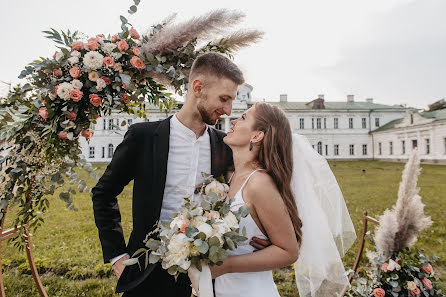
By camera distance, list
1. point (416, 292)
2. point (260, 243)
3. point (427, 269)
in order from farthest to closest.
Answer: point (427, 269) → point (416, 292) → point (260, 243)

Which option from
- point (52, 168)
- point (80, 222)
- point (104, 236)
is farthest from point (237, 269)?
point (80, 222)

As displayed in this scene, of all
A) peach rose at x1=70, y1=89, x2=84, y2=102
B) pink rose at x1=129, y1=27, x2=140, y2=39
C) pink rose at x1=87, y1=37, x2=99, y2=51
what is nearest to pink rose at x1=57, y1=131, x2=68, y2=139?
peach rose at x1=70, y1=89, x2=84, y2=102

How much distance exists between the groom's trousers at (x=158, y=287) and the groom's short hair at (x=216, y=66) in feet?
6.55

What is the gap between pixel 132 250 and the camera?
283 cm

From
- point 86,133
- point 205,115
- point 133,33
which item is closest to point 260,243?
point 205,115

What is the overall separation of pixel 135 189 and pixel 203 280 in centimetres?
124

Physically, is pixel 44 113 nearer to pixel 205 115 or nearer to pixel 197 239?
pixel 205 115

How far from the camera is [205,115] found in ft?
10.0

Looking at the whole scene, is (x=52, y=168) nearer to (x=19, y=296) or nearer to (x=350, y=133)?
(x=19, y=296)

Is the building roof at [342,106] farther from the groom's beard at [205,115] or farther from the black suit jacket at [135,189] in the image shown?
the black suit jacket at [135,189]

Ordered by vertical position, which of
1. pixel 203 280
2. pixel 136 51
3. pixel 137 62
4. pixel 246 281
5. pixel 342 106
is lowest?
pixel 246 281

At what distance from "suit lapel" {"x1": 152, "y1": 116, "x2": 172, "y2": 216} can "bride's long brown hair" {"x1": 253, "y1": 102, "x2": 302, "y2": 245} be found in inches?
35.2

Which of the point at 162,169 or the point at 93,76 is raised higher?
the point at 93,76

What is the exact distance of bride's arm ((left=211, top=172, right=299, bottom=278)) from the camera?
2360 mm
